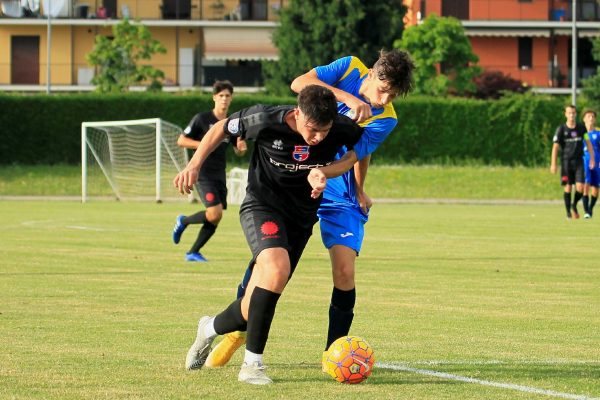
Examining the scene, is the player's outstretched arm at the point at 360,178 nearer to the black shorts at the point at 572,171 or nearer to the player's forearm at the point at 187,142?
the player's forearm at the point at 187,142

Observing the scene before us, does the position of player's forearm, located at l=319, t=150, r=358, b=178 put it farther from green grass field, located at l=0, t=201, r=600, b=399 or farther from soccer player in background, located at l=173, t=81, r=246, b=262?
soccer player in background, located at l=173, t=81, r=246, b=262

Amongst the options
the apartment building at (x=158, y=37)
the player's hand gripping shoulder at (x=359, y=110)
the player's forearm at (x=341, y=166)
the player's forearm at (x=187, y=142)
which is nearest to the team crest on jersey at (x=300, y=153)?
the player's forearm at (x=341, y=166)

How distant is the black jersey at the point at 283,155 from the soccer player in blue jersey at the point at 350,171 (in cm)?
27

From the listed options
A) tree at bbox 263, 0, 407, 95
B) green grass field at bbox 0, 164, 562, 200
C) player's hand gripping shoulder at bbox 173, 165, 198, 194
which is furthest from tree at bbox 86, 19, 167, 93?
player's hand gripping shoulder at bbox 173, 165, 198, 194

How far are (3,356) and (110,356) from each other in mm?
668

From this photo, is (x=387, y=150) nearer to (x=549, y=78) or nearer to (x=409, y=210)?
(x=409, y=210)

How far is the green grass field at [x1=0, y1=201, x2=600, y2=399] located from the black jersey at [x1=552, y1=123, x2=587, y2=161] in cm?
596

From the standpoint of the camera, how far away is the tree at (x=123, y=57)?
5572 cm

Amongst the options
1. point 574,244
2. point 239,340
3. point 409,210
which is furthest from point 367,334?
point 409,210

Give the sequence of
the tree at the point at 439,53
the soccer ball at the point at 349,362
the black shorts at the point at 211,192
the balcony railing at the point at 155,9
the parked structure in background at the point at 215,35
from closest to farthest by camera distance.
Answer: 1. the soccer ball at the point at 349,362
2. the black shorts at the point at 211,192
3. the tree at the point at 439,53
4. the parked structure in background at the point at 215,35
5. the balcony railing at the point at 155,9

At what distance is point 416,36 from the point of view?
5609 cm

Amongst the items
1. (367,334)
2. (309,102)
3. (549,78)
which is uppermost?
(549,78)

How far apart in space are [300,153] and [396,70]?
85cm

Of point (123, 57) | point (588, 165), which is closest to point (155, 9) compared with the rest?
point (123, 57)
